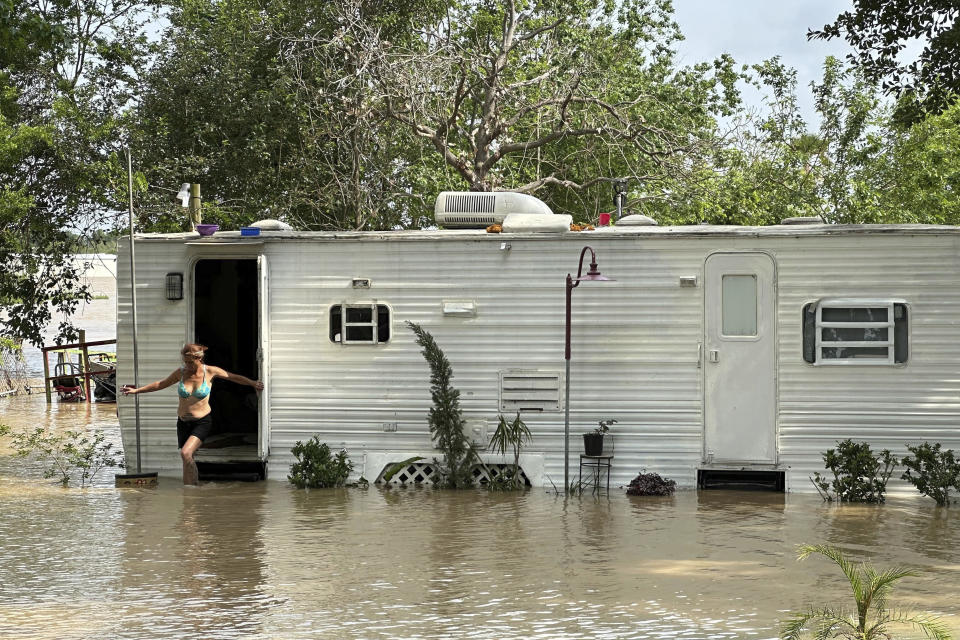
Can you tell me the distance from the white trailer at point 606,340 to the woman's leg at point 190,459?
0.58 meters

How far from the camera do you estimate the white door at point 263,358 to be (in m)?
12.2

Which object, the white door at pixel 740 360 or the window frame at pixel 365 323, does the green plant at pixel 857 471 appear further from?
the window frame at pixel 365 323

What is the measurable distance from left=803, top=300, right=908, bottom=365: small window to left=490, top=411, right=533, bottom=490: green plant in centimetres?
286

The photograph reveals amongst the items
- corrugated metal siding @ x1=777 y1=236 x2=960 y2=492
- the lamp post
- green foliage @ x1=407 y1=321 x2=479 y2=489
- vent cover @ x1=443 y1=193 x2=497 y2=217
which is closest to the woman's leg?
green foliage @ x1=407 y1=321 x2=479 y2=489

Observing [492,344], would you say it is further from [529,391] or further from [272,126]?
[272,126]

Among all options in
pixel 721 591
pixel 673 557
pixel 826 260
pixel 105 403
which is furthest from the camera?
pixel 105 403

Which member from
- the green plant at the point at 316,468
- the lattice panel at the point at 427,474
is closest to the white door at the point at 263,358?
the green plant at the point at 316,468

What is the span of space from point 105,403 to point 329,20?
9.76 m

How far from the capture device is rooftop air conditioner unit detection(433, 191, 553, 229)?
1268 centimetres

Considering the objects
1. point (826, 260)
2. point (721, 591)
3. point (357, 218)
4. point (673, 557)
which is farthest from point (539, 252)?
point (357, 218)

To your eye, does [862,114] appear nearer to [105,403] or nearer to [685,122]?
[685,122]

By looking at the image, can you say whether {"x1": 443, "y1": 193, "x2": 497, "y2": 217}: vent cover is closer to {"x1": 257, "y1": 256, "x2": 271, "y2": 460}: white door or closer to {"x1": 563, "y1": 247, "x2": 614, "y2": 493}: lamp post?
{"x1": 563, "y1": 247, "x2": 614, "y2": 493}: lamp post

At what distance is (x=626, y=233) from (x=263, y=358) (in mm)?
3933

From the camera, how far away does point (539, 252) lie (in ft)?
39.4
